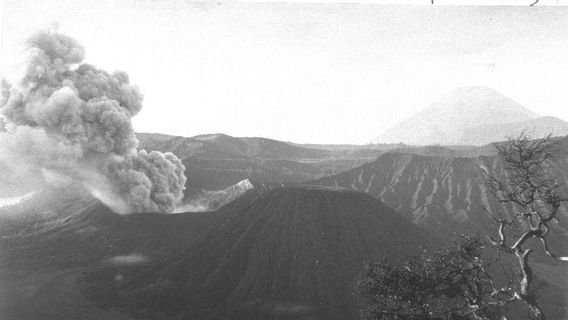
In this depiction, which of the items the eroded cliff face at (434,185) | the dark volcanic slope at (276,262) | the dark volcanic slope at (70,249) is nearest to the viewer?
the dark volcanic slope at (276,262)

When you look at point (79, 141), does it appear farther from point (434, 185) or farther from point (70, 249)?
point (434, 185)

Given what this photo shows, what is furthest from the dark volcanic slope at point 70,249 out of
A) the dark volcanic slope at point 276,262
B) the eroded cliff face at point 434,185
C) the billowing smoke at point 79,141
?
the eroded cliff face at point 434,185

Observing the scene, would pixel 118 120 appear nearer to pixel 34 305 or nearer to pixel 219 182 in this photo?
pixel 219 182

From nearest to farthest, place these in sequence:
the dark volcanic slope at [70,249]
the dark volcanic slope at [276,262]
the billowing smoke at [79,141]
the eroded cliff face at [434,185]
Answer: the dark volcanic slope at [276,262] → the dark volcanic slope at [70,249] → the billowing smoke at [79,141] → the eroded cliff face at [434,185]

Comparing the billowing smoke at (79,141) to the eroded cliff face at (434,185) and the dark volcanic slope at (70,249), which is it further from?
the eroded cliff face at (434,185)

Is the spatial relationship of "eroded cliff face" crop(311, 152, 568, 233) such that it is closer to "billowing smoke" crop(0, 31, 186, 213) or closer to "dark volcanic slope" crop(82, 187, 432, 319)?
"dark volcanic slope" crop(82, 187, 432, 319)

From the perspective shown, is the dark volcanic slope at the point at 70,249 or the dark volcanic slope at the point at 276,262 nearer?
the dark volcanic slope at the point at 276,262

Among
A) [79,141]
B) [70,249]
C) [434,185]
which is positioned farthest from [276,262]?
[434,185]

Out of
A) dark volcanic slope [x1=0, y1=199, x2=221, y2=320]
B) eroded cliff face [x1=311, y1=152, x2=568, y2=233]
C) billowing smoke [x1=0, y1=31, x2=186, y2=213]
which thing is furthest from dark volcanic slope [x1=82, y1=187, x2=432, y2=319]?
eroded cliff face [x1=311, y1=152, x2=568, y2=233]
